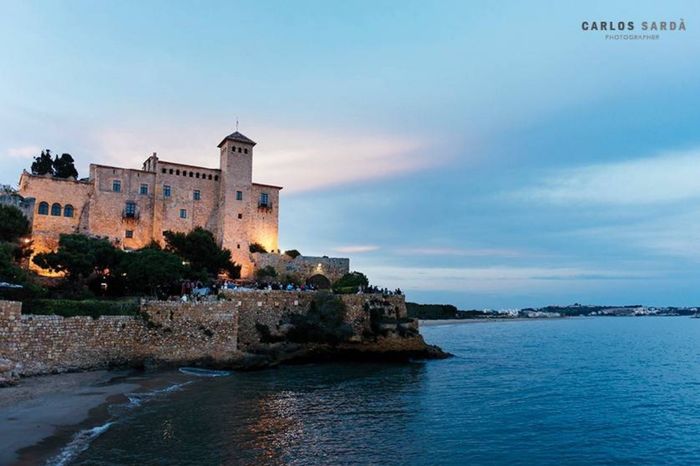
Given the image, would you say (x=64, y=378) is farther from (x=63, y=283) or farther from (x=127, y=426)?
(x=63, y=283)

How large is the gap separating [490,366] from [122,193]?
123ft

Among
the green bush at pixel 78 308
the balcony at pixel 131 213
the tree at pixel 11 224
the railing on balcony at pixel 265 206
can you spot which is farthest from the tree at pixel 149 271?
the railing on balcony at pixel 265 206

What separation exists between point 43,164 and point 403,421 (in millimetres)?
51913

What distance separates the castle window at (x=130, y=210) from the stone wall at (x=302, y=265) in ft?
41.1

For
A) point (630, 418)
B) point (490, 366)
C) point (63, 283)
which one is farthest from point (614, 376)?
point (63, 283)

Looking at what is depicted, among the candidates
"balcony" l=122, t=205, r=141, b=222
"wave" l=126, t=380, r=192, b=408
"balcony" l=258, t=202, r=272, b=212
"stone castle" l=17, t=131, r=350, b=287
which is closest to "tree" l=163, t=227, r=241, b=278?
"stone castle" l=17, t=131, r=350, b=287

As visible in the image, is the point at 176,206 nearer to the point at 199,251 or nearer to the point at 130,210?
the point at 130,210

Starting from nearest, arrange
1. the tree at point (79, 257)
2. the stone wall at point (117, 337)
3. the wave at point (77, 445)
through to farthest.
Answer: the wave at point (77, 445)
the stone wall at point (117, 337)
the tree at point (79, 257)

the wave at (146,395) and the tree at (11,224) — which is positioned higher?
the tree at (11,224)

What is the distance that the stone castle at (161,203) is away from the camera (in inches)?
1844

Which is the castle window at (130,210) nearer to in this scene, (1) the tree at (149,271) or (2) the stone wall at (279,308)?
(1) the tree at (149,271)

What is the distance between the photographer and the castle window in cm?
5016

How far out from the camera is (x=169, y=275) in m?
35.8

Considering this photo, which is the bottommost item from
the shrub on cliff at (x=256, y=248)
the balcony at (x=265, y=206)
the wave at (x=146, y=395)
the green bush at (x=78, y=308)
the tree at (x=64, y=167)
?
the wave at (x=146, y=395)
